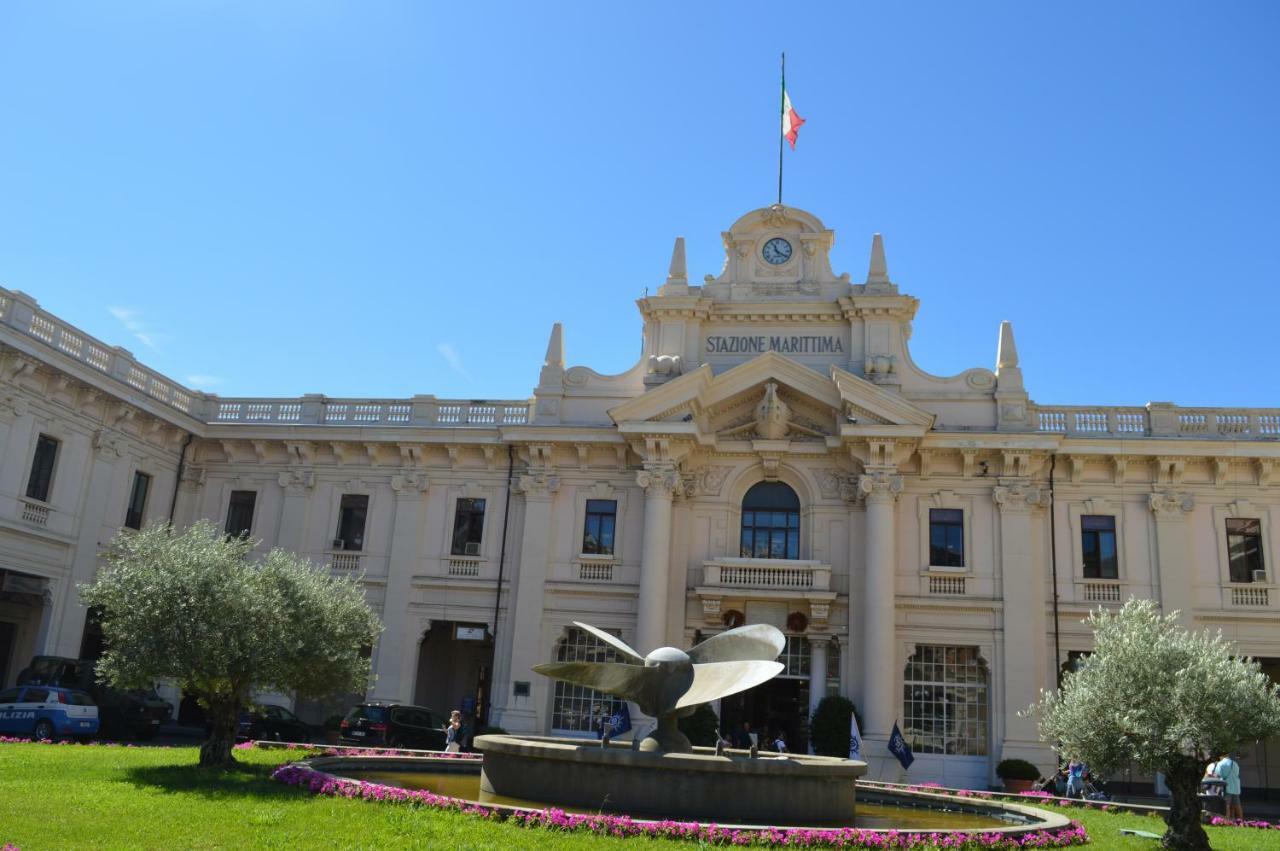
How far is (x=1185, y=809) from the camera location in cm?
1623

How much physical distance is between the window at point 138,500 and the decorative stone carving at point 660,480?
1661cm

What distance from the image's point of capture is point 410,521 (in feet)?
117

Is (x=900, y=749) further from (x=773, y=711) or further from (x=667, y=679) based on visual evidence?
(x=667, y=679)

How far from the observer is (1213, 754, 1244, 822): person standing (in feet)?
73.7

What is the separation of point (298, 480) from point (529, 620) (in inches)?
393

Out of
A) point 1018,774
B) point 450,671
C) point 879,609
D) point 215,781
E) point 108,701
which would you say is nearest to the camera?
point 215,781

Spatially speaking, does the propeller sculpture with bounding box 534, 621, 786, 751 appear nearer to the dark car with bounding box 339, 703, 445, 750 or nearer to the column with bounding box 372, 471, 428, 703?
the dark car with bounding box 339, 703, 445, 750

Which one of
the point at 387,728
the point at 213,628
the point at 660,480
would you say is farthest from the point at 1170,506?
the point at 213,628

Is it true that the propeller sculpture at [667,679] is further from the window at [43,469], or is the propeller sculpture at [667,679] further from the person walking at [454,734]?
the window at [43,469]

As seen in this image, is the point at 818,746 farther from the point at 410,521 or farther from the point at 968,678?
the point at 410,521

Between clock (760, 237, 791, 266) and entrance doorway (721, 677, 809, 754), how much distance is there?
1374 cm

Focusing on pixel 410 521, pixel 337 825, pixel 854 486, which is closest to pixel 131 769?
pixel 337 825

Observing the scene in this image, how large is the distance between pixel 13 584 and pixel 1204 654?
29.1 meters

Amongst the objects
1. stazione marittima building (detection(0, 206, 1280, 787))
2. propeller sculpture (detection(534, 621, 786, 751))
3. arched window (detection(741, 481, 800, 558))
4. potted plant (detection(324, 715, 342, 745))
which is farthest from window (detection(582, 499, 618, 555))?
propeller sculpture (detection(534, 621, 786, 751))
